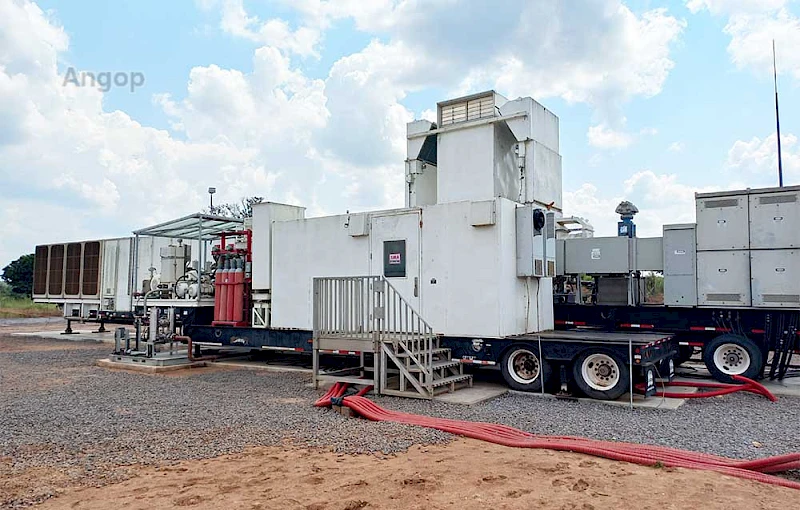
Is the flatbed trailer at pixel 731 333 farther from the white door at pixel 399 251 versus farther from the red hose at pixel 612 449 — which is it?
the red hose at pixel 612 449

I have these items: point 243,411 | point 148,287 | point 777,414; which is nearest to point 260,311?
point 148,287

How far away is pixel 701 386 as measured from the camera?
986 cm

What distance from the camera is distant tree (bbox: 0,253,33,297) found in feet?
145

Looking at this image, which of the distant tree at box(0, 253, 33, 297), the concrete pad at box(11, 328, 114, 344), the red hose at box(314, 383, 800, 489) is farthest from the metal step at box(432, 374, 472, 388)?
the distant tree at box(0, 253, 33, 297)

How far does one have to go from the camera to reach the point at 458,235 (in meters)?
10.3

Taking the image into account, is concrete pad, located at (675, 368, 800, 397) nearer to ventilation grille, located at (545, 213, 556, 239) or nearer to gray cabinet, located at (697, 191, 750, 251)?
gray cabinet, located at (697, 191, 750, 251)

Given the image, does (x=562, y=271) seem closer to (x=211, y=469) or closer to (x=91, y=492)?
(x=211, y=469)

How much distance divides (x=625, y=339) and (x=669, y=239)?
2947 millimetres

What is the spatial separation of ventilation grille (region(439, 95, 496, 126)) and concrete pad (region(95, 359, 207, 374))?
688cm

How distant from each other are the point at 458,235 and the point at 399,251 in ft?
4.01

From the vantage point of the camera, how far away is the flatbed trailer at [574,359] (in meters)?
8.77

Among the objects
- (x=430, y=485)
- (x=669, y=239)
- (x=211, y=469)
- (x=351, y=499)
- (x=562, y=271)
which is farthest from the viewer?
(x=562, y=271)

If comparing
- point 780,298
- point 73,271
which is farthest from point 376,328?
point 73,271

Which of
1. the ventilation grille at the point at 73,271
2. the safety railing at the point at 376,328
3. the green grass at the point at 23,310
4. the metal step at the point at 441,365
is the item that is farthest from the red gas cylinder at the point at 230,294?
the green grass at the point at 23,310
